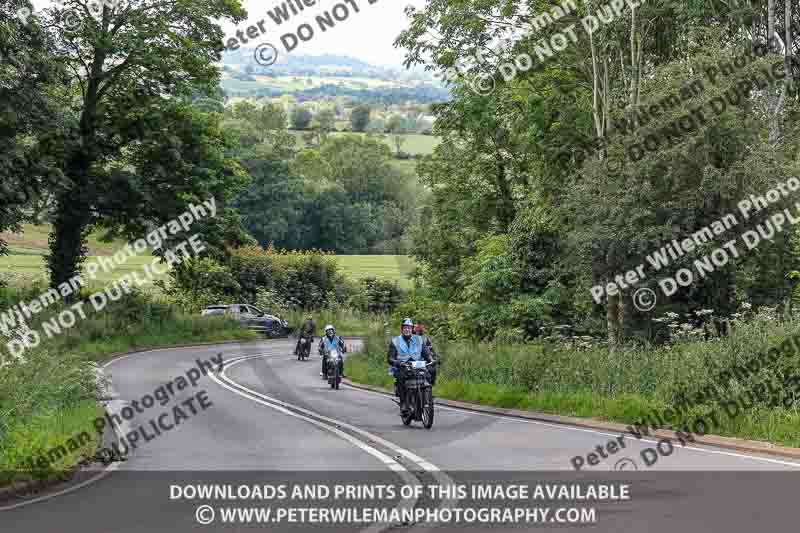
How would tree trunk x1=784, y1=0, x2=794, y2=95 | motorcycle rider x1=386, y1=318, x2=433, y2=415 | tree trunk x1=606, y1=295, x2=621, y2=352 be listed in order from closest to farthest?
motorcycle rider x1=386, y1=318, x2=433, y2=415 → tree trunk x1=606, y1=295, x2=621, y2=352 → tree trunk x1=784, y1=0, x2=794, y2=95

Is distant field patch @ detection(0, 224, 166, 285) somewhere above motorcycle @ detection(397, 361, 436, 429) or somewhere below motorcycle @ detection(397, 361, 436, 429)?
above

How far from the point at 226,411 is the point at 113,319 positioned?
2547 centimetres

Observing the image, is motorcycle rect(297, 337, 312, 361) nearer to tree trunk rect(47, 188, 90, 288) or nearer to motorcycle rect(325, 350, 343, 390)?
tree trunk rect(47, 188, 90, 288)

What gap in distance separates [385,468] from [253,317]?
47.9m

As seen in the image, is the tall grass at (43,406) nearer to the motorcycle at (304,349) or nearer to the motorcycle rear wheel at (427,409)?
the motorcycle rear wheel at (427,409)

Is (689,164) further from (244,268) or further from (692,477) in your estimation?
(244,268)

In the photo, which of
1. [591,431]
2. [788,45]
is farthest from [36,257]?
[591,431]

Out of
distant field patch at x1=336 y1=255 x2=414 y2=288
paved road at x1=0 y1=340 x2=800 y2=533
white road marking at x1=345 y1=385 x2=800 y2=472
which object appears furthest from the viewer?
distant field patch at x1=336 y1=255 x2=414 y2=288

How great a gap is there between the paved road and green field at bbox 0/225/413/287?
1798 inches

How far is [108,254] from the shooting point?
92.1 m

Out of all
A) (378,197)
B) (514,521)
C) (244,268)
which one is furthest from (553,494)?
(378,197)

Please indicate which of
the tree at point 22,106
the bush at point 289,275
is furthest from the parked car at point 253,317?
the tree at point 22,106

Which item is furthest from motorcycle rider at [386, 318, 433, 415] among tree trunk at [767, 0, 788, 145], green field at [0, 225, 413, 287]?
green field at [0, 225, 413, 287]

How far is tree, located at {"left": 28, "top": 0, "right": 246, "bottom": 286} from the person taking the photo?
48.6m
